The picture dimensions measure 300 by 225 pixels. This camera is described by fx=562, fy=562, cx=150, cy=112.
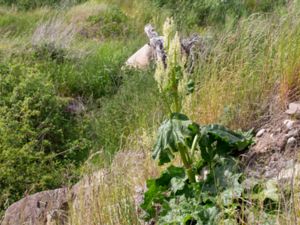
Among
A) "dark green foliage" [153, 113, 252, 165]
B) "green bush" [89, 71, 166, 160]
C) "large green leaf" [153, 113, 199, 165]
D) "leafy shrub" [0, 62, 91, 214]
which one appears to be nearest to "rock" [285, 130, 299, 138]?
"dark green foliage" [153, 113, 252, 165]

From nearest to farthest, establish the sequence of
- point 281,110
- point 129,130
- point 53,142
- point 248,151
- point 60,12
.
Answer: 1. point 248,151
2. point 281,110
3. point 129,130
4. point 53,142
5. point 60,12

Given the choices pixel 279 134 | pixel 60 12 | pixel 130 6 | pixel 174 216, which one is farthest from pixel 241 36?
pixel 130 6

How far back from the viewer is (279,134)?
155 inches

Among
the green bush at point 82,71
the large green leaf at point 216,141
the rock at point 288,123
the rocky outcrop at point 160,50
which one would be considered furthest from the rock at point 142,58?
the large green leaf at point 216,141

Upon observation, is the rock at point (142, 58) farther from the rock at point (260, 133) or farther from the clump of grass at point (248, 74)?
the rock at point (260, 133)

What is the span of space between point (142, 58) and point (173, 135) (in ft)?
17.8

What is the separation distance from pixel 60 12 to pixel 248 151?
10.2 metres

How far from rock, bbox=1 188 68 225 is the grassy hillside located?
41 centimetres

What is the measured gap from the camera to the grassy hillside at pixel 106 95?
452 cm

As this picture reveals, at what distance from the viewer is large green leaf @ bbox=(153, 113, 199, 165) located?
326 centimetres

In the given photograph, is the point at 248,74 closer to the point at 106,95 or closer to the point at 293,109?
the point at 293,109

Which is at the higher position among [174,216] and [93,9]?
[174,216]

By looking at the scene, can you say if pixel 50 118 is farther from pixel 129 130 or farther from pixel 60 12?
pixel 60 12

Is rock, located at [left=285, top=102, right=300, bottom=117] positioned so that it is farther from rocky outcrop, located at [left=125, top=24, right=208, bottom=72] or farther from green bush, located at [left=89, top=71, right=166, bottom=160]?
green bush, located at [left=89, top=71, right=166, bottom=160]
